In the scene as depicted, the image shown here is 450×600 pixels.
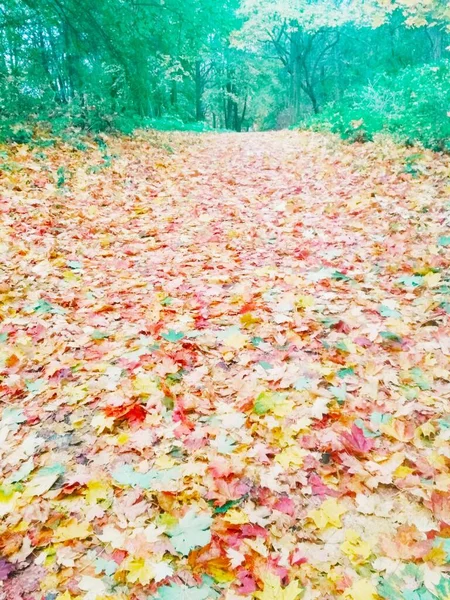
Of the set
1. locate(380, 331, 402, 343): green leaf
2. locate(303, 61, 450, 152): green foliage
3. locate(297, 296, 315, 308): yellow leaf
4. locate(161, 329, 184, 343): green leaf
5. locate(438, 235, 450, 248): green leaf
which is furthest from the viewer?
locate(303, 61, 450, 152): green foliage

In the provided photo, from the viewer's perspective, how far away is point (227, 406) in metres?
2.60

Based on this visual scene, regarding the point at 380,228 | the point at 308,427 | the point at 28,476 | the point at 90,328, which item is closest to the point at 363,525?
the point at 308,427

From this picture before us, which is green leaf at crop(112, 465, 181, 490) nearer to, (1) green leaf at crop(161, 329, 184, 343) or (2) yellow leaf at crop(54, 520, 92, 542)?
(2) yellow leaf at crop(54, 520, 92, 542)

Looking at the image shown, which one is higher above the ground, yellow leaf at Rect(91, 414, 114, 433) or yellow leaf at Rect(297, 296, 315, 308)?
yellow leaf at Rect(297, 296, 315, 308)

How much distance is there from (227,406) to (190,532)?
32.6 inches

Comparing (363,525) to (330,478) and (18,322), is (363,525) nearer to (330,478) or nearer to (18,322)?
(330,478)

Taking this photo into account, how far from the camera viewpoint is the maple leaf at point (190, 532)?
1813mm

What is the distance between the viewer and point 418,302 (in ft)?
11.6

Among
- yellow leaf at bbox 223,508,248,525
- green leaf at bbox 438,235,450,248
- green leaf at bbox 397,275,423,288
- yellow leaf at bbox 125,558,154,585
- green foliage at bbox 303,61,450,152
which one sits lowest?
yellow leaf at bbox 125,558,154,585

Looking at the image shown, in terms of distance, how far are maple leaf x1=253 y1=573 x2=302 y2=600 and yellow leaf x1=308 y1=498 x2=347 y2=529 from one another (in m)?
0.30

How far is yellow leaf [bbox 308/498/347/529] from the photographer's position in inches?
74.7

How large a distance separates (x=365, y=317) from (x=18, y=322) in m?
2.77

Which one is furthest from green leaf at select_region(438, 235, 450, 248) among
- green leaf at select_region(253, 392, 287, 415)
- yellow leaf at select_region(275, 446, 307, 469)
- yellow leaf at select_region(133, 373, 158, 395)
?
yellow leaf at select_region(133, 373, 158, 395)

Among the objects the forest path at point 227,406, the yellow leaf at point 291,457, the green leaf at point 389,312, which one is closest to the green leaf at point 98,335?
the forest path at point 227,406
